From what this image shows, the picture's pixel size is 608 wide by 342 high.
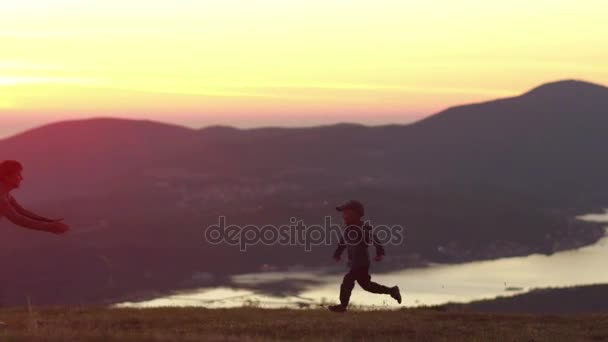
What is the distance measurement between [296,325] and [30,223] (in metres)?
6.16

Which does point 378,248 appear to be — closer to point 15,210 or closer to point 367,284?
point 367,284

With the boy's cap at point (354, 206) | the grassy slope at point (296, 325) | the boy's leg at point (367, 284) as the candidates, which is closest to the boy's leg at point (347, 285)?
the boy's leg at point (367, 284)

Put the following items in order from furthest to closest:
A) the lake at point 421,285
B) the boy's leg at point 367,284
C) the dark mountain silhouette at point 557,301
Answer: the lake at point 421,285 → the dark mountain silhouette at point 557,301 → the boy's leg at point 367,284

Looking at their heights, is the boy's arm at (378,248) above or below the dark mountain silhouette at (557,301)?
above

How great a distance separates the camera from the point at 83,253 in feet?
646

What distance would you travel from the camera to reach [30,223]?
50.4 ft

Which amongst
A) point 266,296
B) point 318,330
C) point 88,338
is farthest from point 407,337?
point 266,296

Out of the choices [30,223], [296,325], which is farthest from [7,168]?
[296,325]

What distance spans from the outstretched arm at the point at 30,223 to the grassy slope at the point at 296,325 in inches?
66.4

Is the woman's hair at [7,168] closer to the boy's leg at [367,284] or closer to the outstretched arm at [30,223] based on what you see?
the outstretched arm at [30,223]

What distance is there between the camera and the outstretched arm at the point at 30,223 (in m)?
15.1

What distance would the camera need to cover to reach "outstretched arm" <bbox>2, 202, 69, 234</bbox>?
15102 millimetres

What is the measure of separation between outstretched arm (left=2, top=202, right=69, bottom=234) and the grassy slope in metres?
1.69

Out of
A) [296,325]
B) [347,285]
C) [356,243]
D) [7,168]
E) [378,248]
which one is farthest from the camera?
[347,285]
